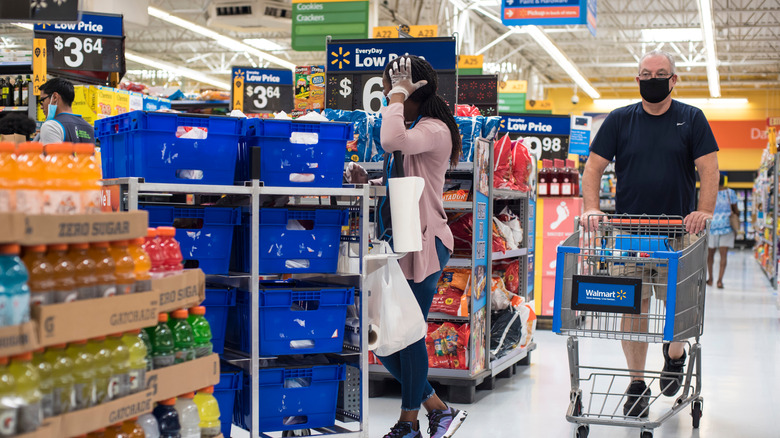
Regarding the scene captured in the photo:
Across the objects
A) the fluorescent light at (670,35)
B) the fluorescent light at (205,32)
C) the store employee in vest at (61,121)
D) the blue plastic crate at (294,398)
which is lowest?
the blue plastic crate at (294,398)

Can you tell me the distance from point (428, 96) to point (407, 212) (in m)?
0.61

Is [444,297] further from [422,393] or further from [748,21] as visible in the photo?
[748,21]

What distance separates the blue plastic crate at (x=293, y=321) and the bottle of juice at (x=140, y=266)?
114cm

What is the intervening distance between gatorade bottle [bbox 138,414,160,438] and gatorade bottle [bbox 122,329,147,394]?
4.1 inches

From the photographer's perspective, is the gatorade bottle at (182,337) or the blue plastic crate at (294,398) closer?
the gatorade bottle at (182,337)

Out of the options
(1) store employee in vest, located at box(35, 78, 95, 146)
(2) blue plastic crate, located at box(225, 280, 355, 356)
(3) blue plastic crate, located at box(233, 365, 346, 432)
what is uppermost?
(1) store employee in vest, located at box(35, 78, 95, 146)

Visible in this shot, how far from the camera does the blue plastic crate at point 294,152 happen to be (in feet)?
11.5

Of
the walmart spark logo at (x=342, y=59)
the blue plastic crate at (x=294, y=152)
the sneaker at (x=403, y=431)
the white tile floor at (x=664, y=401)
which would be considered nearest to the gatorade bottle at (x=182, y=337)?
the blue plastic crate at (x=294, y=152)

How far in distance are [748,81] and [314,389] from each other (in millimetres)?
30357

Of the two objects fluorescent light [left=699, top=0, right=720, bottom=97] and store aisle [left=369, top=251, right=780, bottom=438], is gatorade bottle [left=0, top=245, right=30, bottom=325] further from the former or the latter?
fluorescent light [left=699, top=0, right=720, bottom=97]

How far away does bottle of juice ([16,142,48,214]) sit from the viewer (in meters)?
2.03

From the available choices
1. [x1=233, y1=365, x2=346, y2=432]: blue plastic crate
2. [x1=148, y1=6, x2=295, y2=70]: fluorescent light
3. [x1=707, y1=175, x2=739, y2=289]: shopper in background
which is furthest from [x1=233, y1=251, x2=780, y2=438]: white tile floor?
[x1=148, y1=6, x2=295, y2=70]: fluorescent light

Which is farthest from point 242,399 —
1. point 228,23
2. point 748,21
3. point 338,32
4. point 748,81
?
point 748,81

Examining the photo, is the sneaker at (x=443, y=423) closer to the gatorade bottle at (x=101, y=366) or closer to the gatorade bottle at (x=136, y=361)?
the gatorade bottle at (x=136, y=361)
